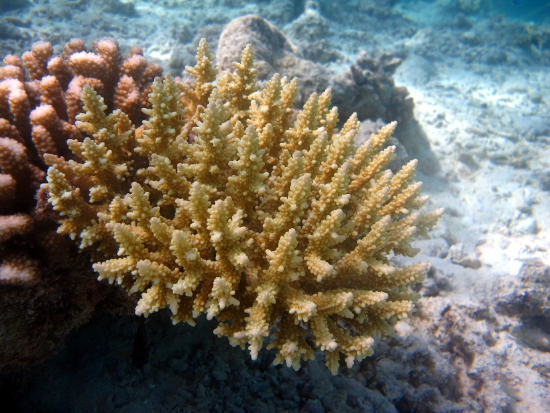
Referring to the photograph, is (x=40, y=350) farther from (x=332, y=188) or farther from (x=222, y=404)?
(x=332, y=188)

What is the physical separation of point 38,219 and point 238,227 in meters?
1.40

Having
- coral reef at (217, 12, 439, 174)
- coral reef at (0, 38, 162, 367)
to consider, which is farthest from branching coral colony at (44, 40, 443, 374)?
coral reef at (217, 12, 439, 174)

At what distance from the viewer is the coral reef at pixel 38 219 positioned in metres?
1.84

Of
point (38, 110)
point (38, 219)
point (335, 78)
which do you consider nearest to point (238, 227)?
point (38, 219)

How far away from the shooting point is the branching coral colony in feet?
6.07

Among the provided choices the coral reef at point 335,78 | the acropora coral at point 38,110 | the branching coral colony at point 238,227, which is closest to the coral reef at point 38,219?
the acropora coral at point 38,110

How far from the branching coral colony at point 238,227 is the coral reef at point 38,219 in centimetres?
18

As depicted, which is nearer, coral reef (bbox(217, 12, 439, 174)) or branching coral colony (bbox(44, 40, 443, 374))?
branching coral colony (bbox(44, 40, 443, 374))

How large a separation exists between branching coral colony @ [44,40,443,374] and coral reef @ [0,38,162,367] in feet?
0.60

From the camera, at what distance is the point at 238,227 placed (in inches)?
78.0

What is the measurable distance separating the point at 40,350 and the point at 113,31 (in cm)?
1263

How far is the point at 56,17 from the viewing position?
11.1 metres

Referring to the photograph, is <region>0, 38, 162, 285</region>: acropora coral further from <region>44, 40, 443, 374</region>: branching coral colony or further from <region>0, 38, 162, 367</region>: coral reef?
<region>44, 40, 443, 374</region>: branching coral colony

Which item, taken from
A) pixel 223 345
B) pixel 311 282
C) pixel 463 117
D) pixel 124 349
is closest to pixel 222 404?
pixel 223 345
